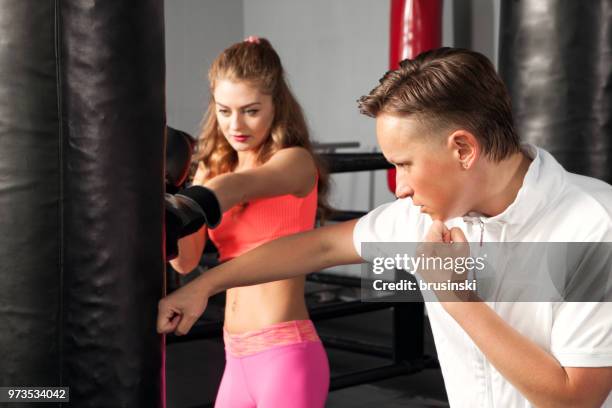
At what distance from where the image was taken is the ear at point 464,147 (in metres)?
1.16

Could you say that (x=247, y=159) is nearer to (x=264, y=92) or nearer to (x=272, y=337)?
(x=264, y=92)

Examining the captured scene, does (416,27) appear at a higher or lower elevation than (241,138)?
higher

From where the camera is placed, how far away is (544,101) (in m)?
1.93

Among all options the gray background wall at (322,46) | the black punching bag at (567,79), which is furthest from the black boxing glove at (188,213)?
the gray background wall at (322,46)

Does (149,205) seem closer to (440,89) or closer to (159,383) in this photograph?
(159,383)

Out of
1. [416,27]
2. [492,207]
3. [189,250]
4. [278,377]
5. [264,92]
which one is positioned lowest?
[278,377]

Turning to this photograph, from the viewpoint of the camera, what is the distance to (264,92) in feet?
5.87

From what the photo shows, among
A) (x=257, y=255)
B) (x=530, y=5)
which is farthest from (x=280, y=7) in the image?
(x=257, y=255)

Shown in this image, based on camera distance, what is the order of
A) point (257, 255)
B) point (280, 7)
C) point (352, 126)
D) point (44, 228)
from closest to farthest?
point (44, 228) → point (257, 255) → point (352, 126) → point (280, 7)

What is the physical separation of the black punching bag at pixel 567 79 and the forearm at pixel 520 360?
0.90 metres

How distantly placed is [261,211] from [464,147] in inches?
26.8

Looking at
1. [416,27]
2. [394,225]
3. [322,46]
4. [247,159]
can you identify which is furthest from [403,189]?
[322,46]

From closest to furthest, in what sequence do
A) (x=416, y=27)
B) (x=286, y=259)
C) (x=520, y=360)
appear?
(x=520, y=360)
(x=286, y=259)
(x=416, y=27)

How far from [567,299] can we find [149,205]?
575mm
